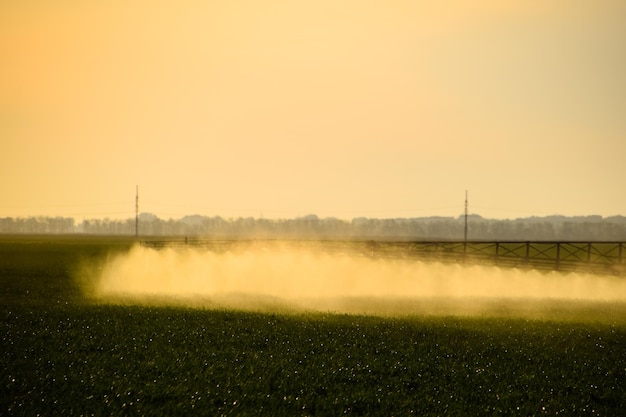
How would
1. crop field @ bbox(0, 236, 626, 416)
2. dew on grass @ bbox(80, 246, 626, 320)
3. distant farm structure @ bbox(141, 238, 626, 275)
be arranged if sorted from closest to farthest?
crop field @ bbox(0, 236, 626, 416) → dew on grass @ bbox(80, 246, 626, 320) → distant farm structure @ bbox(141, 238, 626, 275)

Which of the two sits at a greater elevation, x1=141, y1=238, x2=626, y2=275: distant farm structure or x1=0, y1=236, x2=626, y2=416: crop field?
x1=141, y1=238, x2=626, y2=275: distant farm structure

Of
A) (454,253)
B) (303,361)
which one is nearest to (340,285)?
(454,253)

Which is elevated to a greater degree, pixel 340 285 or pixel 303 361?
pixel 303 361

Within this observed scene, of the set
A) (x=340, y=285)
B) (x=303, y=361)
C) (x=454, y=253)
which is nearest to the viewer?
(x=303, y=361)

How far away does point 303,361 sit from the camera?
58.5 feet

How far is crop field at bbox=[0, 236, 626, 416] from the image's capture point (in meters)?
14.3

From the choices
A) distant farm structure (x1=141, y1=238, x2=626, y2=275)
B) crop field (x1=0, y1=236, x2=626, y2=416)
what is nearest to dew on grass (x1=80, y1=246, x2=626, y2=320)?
crop field (x1=0, y1=236, x2=626, y2=416)

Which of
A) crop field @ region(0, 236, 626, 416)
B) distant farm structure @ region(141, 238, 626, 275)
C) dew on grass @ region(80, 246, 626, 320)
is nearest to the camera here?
crop field @ region(0, 236, 626, 416)

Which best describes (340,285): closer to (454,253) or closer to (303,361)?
(454,253)

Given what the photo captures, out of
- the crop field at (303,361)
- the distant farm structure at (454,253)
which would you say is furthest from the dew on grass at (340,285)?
the distant farm structure at (454,253)

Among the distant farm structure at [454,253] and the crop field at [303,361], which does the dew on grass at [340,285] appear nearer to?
the crop field at [303,361]

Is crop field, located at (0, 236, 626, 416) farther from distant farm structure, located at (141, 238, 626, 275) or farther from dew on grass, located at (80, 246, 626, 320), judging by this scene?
distant farm structure, located at (141, 238, 626, 275)

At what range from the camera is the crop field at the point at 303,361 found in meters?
14.3

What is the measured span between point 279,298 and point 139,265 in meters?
22.1
